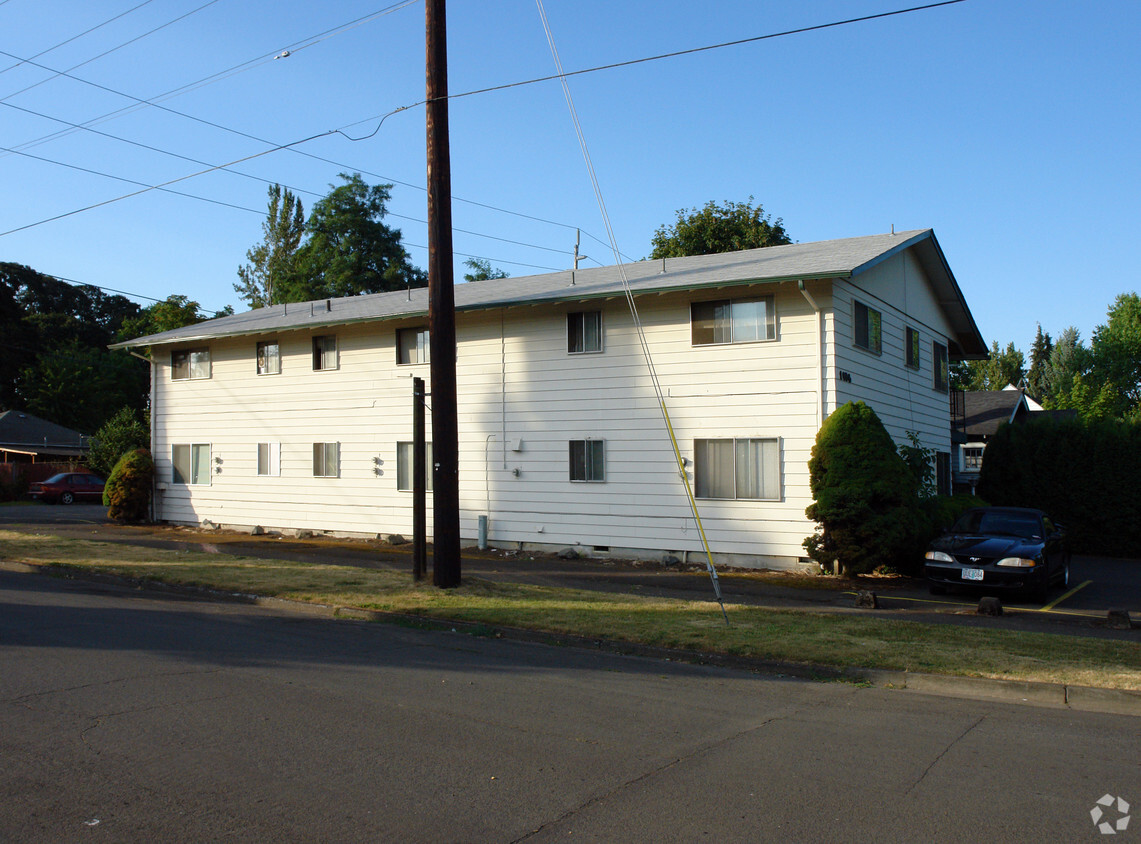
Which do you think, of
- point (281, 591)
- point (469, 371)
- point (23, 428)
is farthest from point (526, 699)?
point (23, 428)

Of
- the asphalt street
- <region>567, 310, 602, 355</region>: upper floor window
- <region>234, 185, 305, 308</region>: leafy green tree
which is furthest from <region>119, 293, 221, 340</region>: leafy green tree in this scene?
the asphalt street

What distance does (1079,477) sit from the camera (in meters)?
22.8

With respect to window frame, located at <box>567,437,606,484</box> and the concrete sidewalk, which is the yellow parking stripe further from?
window frame, located at <box>567,437,606,484</box>

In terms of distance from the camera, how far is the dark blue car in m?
13.4

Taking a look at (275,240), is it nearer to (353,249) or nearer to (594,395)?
(353,249)

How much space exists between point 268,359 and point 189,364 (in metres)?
3.54

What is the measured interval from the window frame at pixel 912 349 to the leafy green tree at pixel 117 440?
32.8 m

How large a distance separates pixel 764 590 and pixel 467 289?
13.0 metres

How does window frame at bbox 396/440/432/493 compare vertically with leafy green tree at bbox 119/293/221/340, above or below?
below

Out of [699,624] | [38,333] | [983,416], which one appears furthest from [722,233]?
[38,333]

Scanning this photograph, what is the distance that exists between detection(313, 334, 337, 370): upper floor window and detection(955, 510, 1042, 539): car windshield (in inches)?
612

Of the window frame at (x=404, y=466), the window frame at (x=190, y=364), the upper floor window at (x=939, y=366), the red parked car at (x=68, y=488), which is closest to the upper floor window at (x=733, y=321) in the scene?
the window frame at (x=404, y=466)

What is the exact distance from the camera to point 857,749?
6234mm

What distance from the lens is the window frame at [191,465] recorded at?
25703 millimetres
